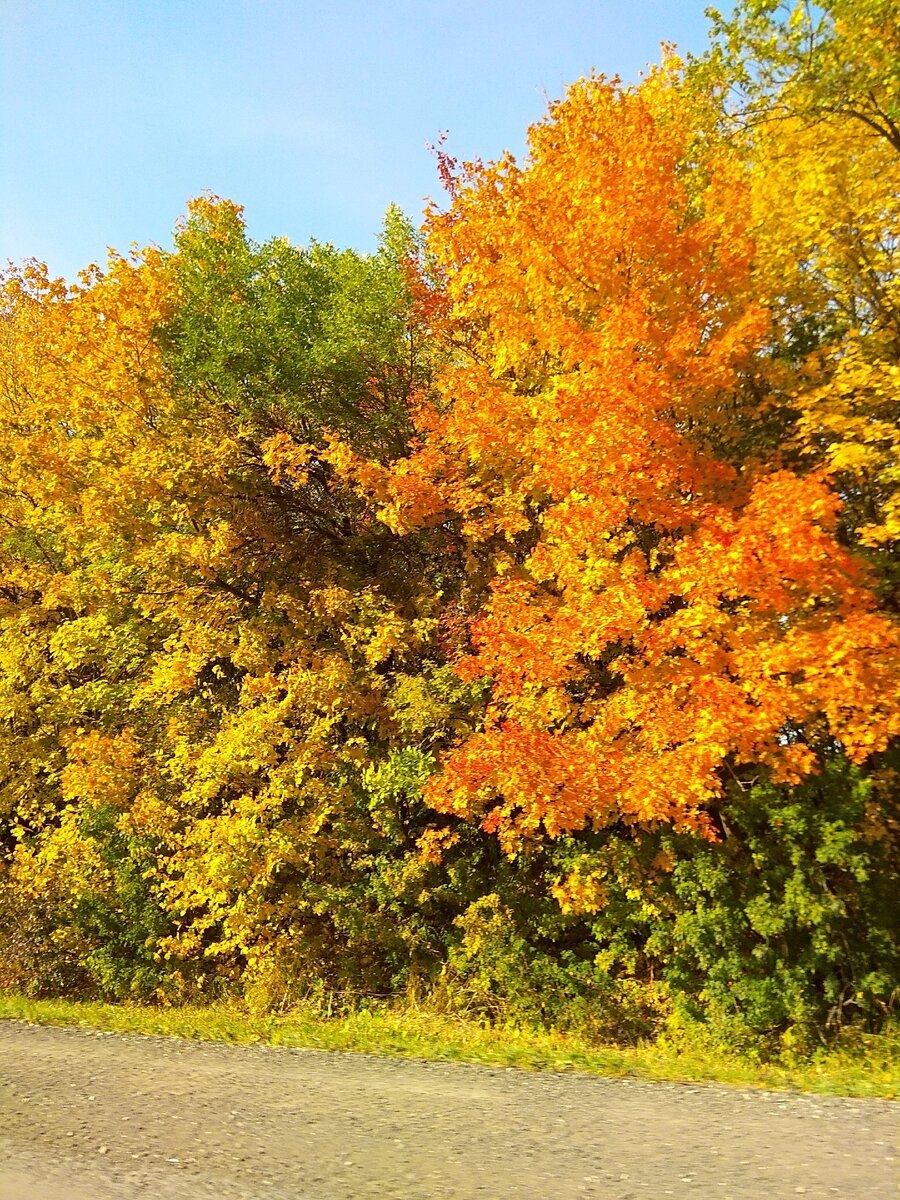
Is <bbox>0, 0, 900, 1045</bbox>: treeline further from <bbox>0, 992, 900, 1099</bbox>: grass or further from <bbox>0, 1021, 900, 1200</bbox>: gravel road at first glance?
<bbox>0, 1021, 900, 1200</bbox>: gravel road

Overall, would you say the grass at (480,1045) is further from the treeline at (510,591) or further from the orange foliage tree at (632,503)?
the orange foliage tree at (632,503)

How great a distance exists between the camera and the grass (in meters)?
7.27

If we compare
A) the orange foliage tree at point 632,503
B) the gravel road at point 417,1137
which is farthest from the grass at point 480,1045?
the orange foliage tree at point 632,503

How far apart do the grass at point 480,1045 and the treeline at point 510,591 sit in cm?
69

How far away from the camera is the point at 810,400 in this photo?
34.0 ft

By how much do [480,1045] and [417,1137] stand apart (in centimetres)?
351

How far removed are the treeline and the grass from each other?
2.26ft

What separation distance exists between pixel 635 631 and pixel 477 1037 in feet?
16.6

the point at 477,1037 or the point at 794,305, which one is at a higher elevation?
the point at 794,305

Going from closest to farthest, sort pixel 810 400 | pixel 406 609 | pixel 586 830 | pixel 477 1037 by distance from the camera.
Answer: pixel 477 1037 < pixel 810 400 < pixel 586 830 < pixel 406 609

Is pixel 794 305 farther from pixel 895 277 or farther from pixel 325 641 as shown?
pixel 325 641

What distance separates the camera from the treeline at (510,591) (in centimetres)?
939

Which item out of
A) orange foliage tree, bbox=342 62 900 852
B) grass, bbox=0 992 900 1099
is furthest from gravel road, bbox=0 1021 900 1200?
orange foliage tree, bbox=342 62 900 852

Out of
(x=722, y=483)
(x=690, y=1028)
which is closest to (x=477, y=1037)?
(x=690, y=1028)
